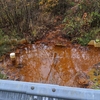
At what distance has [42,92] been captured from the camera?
1426 mm

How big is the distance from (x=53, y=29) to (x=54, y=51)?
846 mm

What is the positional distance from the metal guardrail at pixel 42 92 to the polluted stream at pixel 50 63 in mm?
2306

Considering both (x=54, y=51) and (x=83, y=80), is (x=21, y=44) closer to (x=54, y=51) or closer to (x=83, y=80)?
(x=54, y=51)

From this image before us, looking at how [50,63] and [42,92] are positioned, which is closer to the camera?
[42,92]

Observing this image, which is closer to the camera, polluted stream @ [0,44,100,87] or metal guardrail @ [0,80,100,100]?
metal guardrail @ [0,80,100,100]

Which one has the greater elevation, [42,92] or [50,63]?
[42,92]

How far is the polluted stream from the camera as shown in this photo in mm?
3873

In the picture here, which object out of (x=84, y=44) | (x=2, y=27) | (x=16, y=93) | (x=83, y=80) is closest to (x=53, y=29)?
(x=84, y=44)

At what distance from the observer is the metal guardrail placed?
4.56 feet

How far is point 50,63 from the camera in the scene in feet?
13.9

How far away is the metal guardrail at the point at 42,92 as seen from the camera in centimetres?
139

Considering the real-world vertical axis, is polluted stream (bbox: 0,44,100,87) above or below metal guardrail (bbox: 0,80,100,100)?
below

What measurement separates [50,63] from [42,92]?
9.19 ft

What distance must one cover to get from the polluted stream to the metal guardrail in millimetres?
2306
